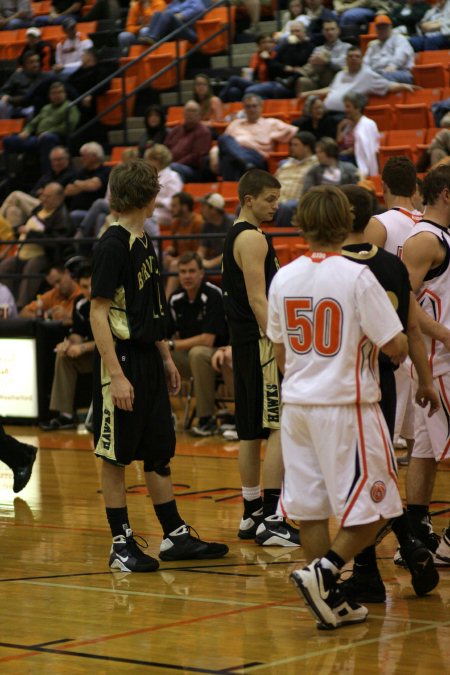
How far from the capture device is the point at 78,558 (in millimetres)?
6277

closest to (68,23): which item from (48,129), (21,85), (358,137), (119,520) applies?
(21,85)

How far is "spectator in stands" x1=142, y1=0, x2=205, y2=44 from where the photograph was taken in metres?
18.0

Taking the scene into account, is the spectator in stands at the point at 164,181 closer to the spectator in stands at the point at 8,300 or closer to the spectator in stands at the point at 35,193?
the spectator in stands at the point at 8,300

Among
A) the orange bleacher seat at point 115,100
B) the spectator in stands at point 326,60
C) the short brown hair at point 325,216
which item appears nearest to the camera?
the short brown hair at point 325,216

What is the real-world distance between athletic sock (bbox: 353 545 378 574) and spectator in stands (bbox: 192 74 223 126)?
1098cm

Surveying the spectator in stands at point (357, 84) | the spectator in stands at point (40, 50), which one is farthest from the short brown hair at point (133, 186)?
the spectator in stands at point (40, 50)

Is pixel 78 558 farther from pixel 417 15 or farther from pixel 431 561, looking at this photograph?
pixel 417 15

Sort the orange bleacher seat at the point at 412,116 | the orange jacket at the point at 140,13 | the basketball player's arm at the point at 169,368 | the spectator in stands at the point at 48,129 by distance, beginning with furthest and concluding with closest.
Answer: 1. the orange jacket at the point at 140,13
2. the spectator in stands at the point at 48,129
3. the orange bleacher seat at the point at 412,116
4. the basketball player's arm at the point at 169,368

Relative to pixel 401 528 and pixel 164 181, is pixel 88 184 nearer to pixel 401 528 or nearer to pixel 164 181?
pixel 164 181

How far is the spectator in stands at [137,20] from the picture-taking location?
61.1 ft

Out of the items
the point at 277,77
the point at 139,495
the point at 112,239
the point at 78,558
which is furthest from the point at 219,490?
the point at 277,77

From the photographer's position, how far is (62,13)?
68.7ft

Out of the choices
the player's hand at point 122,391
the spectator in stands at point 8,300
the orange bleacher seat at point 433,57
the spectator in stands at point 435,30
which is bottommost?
the spectator in stands at point 8,300

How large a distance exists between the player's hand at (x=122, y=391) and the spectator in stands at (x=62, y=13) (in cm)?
1572
